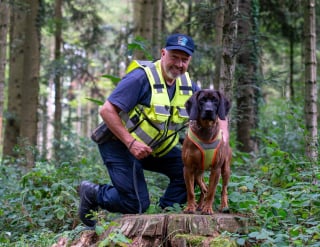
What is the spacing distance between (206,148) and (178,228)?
0.85 meters

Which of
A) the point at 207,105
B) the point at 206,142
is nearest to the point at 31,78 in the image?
the point at 206,142

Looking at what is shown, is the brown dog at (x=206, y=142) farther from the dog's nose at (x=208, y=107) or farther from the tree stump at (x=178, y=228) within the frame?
the tree stump at (x=178, y=228)

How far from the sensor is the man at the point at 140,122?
587 centimetres

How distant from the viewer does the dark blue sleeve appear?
5852 millimetres

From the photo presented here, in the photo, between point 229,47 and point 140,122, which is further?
point 229,47

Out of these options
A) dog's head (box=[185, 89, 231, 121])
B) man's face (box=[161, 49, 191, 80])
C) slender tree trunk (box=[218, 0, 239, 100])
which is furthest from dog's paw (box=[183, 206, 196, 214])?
slender tree trunk (box=[218, 0, 239, 100])

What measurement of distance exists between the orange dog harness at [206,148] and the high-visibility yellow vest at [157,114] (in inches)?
20.8

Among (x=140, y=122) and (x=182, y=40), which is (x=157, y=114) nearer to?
(x=140, y=122)

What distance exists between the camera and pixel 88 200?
20.6 ft

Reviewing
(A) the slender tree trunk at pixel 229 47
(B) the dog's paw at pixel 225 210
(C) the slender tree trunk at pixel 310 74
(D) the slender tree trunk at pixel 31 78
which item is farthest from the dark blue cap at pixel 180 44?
(D) the slender tree trunk at pixel 31 78

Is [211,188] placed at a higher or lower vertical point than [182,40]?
lower

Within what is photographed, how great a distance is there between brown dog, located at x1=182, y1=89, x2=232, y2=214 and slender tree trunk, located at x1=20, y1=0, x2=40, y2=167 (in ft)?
27.0

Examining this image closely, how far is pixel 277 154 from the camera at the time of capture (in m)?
7.72

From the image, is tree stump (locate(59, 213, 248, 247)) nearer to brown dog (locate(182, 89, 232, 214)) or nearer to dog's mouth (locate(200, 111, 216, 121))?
brown dog (locate(182, 89, 232, 214))
